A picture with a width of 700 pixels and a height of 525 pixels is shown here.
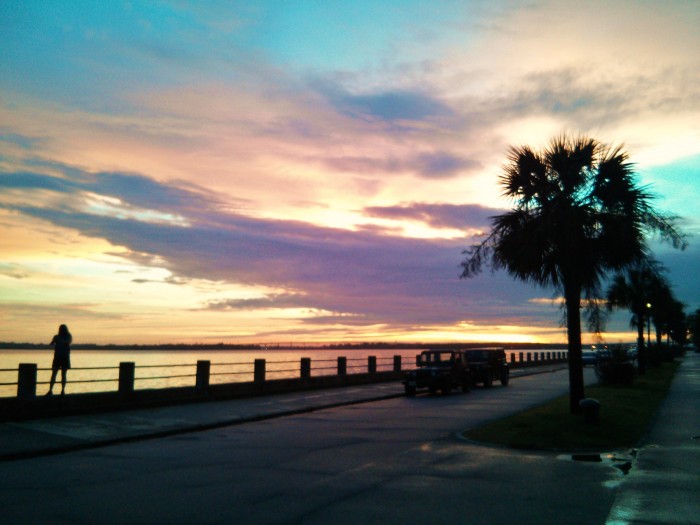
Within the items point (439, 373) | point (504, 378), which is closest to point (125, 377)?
point (439, 373)

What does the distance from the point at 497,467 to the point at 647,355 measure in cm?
4840

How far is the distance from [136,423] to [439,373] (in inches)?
599

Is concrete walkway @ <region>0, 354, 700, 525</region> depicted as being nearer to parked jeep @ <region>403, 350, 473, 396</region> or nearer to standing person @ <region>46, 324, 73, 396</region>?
standing person @ <region>46, 324, 73, 396</region>

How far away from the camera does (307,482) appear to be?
9977 millimetres

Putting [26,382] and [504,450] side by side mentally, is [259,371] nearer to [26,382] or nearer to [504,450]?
[26,382]

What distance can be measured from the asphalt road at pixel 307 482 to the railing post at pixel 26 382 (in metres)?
4.34

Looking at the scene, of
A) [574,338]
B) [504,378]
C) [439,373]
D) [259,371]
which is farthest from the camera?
[504,378]

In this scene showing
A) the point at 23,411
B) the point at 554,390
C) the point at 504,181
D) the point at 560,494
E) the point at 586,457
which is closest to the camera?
the point at 560,494

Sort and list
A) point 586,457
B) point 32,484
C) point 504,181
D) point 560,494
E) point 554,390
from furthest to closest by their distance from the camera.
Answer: point 554,390 → point 504,181 → point 586,457 → point 32,484 → point 560,494

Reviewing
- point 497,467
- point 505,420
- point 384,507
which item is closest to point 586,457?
point 497,467

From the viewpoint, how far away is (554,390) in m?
30.1

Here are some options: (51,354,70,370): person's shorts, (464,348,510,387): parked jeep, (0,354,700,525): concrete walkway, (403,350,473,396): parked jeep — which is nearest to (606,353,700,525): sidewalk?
(0,354,700,525): concrete walkway

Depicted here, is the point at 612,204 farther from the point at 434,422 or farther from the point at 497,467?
the point at 497,467

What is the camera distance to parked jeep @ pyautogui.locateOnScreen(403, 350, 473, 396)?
2850 centimetres
